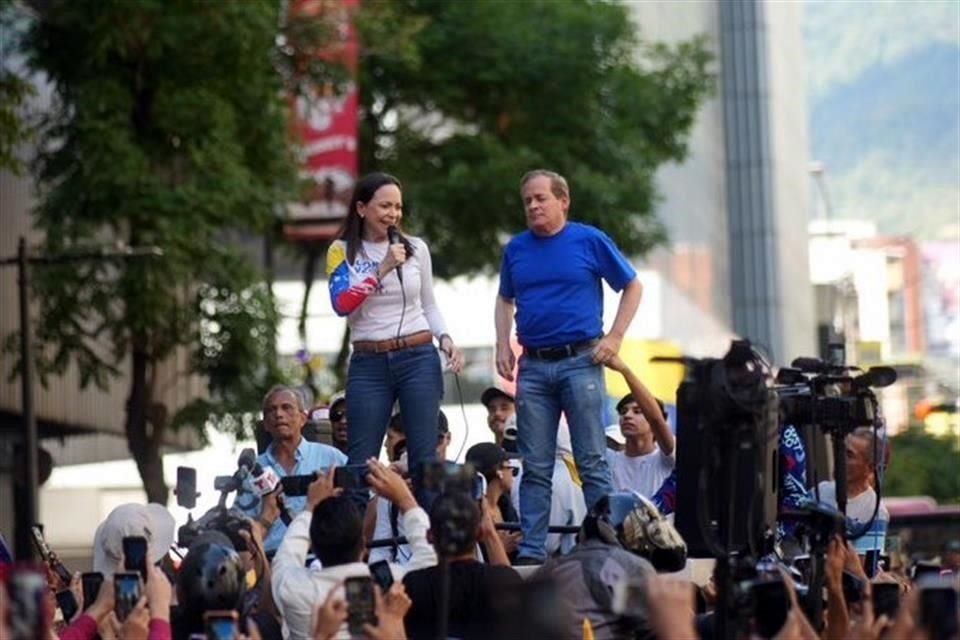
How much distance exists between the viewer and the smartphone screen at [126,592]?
1016 centimetres

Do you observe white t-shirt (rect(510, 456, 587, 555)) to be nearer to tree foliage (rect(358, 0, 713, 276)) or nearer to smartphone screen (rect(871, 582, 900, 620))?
smartphone screen (rect(871, 582, 900, 620))

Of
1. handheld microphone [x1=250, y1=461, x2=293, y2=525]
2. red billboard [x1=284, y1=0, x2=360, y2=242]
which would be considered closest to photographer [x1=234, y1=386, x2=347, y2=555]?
handheld microphone [x1=250, y1=461, x2=293, y2=525]

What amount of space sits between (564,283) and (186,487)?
1973 mm

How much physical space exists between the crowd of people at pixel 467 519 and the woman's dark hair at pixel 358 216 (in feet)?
0.03

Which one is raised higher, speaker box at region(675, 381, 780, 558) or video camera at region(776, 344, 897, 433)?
video camera at region(776, 344, 897, 433)

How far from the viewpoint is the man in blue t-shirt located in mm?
13688

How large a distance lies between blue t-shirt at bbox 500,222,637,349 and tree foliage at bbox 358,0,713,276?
1049 inches

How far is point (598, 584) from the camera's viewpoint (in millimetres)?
11328

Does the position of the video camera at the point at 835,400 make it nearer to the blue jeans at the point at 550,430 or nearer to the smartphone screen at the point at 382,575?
the blue jeans at the point at 550,430

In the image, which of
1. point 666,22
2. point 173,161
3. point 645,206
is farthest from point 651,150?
point 666,22

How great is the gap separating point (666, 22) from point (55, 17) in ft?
126

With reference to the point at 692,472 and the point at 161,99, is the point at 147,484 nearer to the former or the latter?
the point at 161,99

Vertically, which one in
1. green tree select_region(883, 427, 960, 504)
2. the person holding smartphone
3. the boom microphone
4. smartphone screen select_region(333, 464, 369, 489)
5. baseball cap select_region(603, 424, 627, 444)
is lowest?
green tree select_region(883, 427, 960, 504)

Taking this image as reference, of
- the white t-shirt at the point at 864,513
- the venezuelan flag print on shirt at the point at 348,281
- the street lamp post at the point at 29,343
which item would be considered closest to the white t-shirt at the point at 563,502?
the white t-shirt at the point at 864,513
